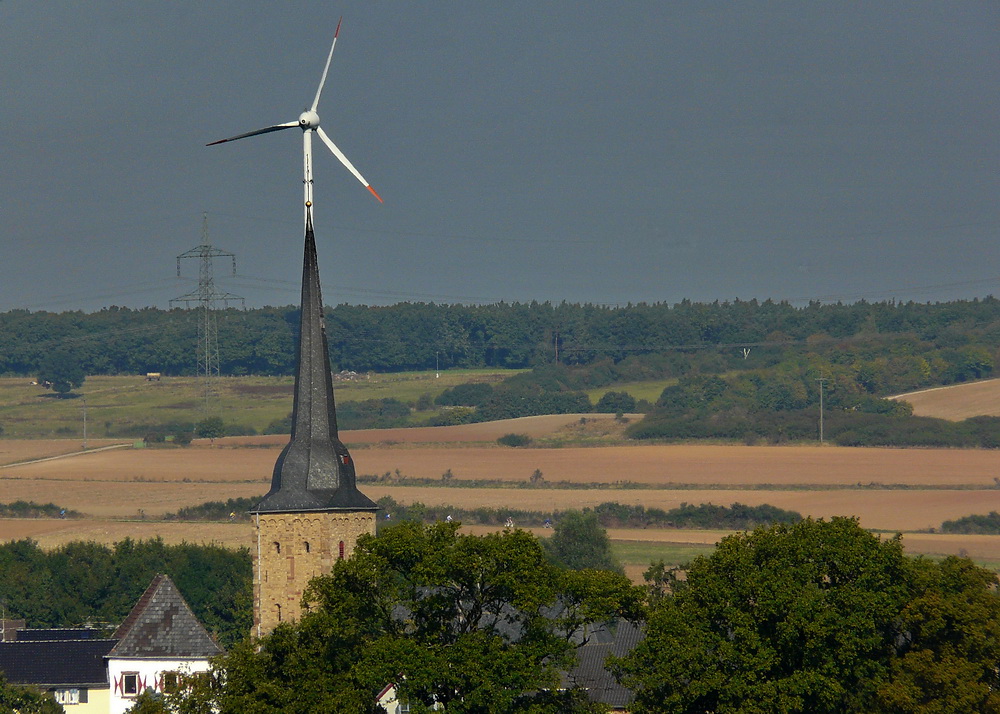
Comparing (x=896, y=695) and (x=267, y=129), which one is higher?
(x=267, y=129)

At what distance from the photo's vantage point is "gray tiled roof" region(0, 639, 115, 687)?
93.1m

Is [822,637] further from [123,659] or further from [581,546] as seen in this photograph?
[581,546]

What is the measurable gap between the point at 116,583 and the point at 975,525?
8310 cm

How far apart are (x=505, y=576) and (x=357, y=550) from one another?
5221 mm

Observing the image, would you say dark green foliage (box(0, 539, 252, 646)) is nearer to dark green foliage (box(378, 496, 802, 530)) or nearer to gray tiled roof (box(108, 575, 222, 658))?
gray tiled roof (box(108, 575, 222, 658))

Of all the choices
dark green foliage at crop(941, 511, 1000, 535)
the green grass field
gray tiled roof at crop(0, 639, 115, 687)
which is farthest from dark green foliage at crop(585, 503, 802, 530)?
gray tiled roof at crop(0, 639, 115, 687)

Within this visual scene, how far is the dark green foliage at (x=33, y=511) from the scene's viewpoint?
604 feet

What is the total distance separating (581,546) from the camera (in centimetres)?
14500

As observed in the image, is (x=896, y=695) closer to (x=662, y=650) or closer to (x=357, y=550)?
(x=662, y=650)

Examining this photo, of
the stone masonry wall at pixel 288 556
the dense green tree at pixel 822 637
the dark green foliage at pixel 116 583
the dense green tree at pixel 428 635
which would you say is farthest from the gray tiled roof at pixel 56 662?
the dense green tree at pixel 822 637

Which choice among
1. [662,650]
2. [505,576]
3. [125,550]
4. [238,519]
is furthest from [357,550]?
[238,519]

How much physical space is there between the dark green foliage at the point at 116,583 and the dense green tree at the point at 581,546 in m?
24.6

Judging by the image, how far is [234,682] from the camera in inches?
2359

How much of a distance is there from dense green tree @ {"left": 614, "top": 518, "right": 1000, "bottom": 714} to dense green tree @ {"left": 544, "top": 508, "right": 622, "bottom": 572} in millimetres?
72454
